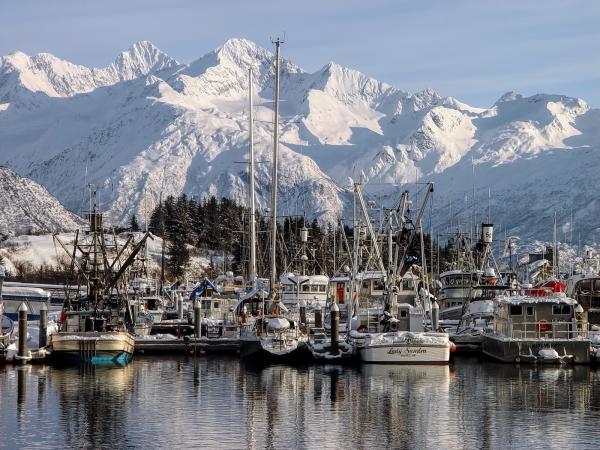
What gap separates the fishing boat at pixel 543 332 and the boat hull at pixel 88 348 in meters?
23.6

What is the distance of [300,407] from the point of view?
5850 centimetres

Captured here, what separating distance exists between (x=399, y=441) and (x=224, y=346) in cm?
3855

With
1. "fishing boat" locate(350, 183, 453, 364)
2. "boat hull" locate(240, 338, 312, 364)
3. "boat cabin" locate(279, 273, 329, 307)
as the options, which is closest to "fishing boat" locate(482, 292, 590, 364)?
"fishing boat" locate(350, 183, 453, 364)

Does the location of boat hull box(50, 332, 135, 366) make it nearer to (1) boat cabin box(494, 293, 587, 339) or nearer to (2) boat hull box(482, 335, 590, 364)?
(2) boat hull box(482, 335, 590, 364)

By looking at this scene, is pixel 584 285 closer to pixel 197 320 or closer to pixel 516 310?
pixel 516 310

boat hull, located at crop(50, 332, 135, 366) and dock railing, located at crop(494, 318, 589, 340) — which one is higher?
dock railing, located at crop(494, 318, 589, 340)

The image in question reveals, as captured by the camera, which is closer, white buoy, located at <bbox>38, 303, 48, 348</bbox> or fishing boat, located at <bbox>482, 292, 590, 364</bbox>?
fishing boat, located at <bbox>482, 292, 590, 364</bbox>

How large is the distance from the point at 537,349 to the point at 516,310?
2.75 meters

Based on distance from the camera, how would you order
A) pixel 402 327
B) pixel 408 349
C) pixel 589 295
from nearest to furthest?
1. pixel 408 349
2. pixel 402 327
3. pixel 589 295

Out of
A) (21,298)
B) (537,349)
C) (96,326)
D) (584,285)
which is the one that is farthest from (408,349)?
(21,298)

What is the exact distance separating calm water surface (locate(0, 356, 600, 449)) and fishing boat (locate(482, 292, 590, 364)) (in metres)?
1.50

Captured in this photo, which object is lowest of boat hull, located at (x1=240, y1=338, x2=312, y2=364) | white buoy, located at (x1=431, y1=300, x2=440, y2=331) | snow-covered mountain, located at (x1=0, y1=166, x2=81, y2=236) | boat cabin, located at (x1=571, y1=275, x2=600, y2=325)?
boat hull, located at (x1=240, y1=338, x2=312, y2=364)

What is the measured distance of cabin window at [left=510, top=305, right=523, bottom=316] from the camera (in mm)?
77125

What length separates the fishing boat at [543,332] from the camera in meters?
75.5
